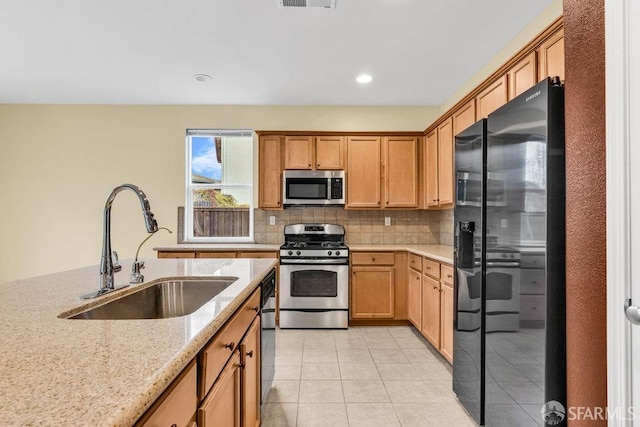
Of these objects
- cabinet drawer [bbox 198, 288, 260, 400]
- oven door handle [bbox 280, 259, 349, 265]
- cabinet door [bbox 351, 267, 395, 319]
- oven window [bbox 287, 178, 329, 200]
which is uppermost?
oven window [bbox 287, 178, 329, 200]

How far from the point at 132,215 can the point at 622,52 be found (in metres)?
4.67

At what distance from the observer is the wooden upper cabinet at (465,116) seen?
2757 millimetres

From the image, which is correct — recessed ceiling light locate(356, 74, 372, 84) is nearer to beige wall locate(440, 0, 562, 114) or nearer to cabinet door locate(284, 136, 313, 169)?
cabinet door locate(284, 136, 313, 169)

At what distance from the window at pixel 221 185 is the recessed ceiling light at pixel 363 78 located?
1.65 metres

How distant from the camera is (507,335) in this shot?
159 centimetres

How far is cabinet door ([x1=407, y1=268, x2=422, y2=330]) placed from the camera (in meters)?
3.31

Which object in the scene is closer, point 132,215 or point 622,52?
point 622,52

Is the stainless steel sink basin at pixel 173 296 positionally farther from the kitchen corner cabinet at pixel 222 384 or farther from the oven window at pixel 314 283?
the oven window at pixel 314 283

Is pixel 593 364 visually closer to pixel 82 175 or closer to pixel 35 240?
pixel 82 175

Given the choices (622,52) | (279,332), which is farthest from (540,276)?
(279,332)

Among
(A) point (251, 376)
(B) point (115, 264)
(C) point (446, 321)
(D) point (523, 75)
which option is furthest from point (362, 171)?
(B) point (115, 264)

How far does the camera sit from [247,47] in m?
2.83

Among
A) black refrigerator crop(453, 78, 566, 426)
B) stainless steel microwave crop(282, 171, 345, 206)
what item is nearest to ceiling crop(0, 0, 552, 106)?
stainless steel microwave crop(282, 171, 345, 206)

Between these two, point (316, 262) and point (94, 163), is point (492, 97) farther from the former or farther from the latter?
point (94, 163)
